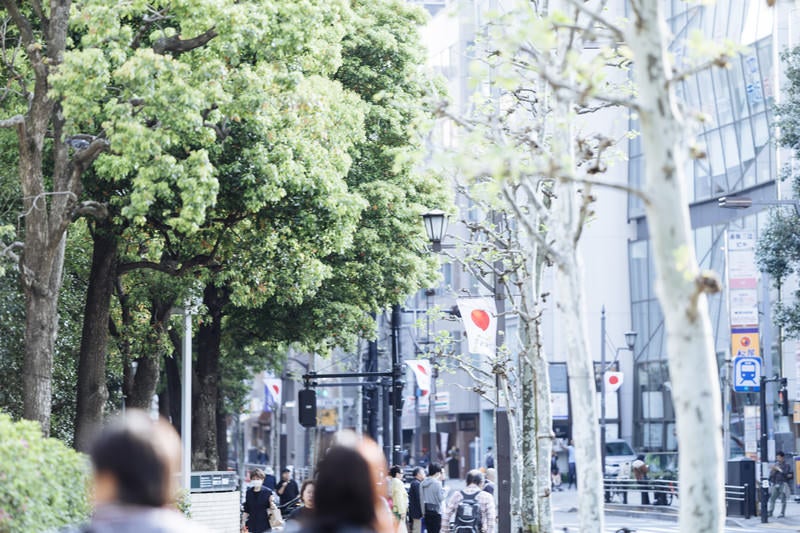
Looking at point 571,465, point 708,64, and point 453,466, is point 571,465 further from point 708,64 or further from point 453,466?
point 708,64

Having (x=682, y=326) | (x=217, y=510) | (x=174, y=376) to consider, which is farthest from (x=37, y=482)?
(x=174, y=376)

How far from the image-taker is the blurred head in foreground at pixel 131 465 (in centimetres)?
423

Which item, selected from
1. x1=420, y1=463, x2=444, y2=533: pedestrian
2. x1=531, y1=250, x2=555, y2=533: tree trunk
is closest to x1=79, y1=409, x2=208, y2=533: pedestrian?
x1=531, y1=250, x2=555, y2=533: tree trunk

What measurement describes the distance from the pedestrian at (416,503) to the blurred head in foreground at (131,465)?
18138 mm

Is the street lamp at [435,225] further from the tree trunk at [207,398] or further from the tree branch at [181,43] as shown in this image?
the tree trunk at [207,398]

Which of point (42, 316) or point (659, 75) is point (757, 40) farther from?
point (659, 75)

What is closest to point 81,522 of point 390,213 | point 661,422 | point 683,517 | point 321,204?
point 683,517

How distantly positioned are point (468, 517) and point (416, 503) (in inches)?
222

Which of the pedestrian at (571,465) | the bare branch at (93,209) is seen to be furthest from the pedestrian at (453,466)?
the bare branch at (93,209)

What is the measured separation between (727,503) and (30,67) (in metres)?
22.1

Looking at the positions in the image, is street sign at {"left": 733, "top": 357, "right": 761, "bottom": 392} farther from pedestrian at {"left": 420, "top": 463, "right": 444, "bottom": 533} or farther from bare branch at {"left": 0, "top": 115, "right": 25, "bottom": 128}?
bare branch at {"left": 0, "top": 115, "right": 25, "bottom": 128}

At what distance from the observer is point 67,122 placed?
17.2 meters

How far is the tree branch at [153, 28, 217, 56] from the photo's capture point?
17.3 metres

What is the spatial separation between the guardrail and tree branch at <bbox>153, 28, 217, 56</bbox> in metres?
20.8
